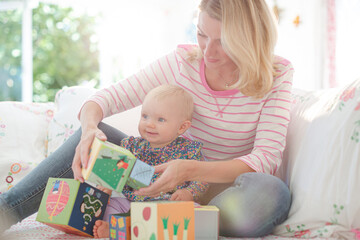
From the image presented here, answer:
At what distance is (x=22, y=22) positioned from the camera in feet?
17.2

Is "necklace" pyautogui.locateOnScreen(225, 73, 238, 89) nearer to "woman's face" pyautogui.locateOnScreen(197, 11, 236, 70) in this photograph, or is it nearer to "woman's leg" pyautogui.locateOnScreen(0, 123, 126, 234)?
"woman's face" pyautogui.locateOnScreen(197, 11, 236, 70)

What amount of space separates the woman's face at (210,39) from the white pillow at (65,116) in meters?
0.67

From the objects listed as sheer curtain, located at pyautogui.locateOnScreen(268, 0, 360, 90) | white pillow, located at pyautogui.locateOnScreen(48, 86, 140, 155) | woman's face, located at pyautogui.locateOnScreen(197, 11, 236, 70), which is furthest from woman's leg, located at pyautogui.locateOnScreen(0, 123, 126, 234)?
sheer curtain, located at pyautogui.locateOnScreen(268, 0, 360, 90)

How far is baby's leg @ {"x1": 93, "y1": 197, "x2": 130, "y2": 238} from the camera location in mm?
1100

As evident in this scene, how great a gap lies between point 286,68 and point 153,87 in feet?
1.56

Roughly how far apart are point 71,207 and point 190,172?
1.07 ft

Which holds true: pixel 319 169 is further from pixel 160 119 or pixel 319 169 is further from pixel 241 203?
pixel 160 119

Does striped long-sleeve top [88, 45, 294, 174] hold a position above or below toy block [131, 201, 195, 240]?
above

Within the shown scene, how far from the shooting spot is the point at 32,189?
1.22m

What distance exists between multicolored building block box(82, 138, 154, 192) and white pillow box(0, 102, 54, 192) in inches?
28.3

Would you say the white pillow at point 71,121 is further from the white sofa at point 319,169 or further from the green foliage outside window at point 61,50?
the green foliage outside window at point 61,50

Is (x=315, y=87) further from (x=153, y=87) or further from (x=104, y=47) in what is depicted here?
(x=153, y=87)

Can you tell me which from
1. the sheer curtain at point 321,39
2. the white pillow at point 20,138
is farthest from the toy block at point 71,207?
the sheer curtain at point 321,39

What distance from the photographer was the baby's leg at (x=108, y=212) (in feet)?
3.61
